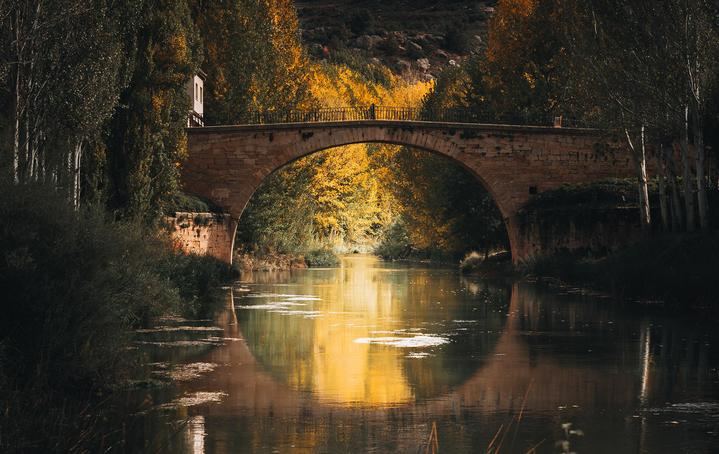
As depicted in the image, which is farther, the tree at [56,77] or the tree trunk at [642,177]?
the tree trunk at [642,177]

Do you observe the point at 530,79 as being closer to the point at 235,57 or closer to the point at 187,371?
the point at 235,57

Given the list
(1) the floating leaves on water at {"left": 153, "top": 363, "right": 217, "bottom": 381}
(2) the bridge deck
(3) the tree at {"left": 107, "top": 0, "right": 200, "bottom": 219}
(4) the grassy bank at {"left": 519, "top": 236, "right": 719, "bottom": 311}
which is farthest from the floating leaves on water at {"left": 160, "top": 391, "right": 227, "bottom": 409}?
(2) the bridge deck

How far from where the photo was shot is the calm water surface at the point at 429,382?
1077 cm

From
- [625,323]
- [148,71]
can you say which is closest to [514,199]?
[148,71]

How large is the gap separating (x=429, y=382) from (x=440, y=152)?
32.2 meters

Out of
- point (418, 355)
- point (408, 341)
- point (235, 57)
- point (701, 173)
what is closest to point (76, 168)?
point (408, 341)

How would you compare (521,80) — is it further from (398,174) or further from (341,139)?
(398,174)

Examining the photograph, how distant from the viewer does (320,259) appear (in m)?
59.8

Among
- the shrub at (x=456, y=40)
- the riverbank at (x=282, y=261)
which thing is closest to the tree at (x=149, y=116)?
the riverbank at (x=282, y=261)

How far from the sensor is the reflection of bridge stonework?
46.0m

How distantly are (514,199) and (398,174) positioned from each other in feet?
76.3

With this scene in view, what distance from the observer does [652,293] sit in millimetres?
28375

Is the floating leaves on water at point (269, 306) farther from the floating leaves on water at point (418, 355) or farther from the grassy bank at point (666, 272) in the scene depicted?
the floating leaves on water at point (418, 355)

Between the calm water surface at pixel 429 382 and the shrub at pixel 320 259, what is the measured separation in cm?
3147
